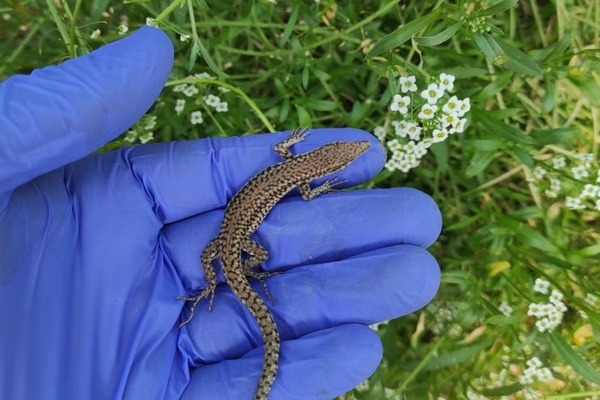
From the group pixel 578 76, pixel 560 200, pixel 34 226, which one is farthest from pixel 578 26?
pixel 34 226

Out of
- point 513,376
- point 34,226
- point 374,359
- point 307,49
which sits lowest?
point 513,376

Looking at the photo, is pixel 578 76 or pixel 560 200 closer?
pixel 578 76

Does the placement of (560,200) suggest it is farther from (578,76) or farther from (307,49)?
(307,49)

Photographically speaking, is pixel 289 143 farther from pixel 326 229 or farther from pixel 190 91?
pixel 190 91

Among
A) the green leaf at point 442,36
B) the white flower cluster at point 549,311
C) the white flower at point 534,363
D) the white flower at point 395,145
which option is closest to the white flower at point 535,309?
the white flower cluster at point 549,311

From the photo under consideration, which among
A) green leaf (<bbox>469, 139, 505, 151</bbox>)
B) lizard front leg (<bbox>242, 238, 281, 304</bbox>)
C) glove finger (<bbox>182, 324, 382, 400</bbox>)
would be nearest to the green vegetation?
green leaf (<bbox>469, 139, 505, 151</bbox>)

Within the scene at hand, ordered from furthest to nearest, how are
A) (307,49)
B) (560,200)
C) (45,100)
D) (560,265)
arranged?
1. (560,200)
2. (307,49)
3. (560,265)
4. (45,100)
